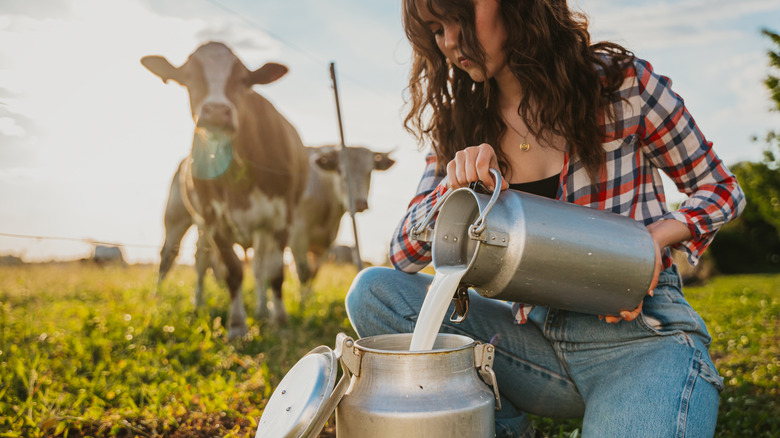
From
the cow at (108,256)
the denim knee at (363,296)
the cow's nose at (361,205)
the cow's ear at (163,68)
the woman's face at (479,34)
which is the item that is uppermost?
the cow's ear at (163,68)

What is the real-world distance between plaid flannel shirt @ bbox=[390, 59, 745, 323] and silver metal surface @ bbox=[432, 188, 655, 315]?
27 cm

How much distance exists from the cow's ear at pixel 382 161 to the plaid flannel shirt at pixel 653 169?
19.5ft

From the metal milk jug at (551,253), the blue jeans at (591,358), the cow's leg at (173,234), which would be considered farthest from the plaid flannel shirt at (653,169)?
the cow's leg at (173,234)

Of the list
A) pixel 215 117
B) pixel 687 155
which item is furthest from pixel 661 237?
pixel 215 117

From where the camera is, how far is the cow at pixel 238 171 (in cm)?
451

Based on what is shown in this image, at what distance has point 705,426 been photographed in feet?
5.06

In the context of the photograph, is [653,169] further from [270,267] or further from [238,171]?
[270,267]

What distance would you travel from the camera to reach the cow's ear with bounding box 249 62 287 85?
486 cm

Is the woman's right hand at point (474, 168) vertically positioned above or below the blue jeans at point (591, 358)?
above

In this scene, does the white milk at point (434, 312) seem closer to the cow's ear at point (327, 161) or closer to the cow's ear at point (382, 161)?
the cow's ear at point (327, 161)

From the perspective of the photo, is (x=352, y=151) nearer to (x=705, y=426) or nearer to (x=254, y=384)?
(x=254, y=384)

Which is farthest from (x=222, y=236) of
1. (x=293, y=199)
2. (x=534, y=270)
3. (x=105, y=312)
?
(x=534, y=270)

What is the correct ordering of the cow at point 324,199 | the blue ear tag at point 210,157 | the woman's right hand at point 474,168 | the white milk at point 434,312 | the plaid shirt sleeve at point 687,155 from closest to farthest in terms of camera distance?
the white milk at point 434,312 → the woman's right hand at point 474,168 → the plaid shirt sleeve at point 687,155 → the blue ear tag at point 210,157 → the cow at point 324,199

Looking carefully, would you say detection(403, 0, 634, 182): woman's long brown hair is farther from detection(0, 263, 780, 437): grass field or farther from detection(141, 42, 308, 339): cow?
detection(141, 42, 308, 339): cow
